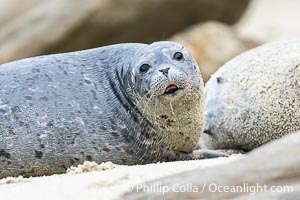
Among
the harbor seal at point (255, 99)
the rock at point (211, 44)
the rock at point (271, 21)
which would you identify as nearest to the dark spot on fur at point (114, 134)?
the harbor seal at point (255, 99)

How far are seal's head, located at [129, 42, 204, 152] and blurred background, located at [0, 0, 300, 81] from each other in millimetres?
4386

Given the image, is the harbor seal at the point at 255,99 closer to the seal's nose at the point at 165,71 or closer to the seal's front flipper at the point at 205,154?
the seal's front flipper at the point at 205,154

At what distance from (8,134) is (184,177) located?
187cm

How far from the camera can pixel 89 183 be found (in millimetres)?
3777

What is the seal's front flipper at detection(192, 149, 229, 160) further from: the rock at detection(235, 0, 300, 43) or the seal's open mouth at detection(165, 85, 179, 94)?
the rock at detection(235, 0, 300, 43)

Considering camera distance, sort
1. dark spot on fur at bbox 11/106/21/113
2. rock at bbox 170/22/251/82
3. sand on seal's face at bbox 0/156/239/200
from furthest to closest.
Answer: rock at bbox 170/22/251/82 < dark spot on fur at bbox 11/106/21/113 < sand on seal's face at bbox 0/156/239/200

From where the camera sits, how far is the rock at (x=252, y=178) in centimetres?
286

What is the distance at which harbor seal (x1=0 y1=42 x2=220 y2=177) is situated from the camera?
4.71 m

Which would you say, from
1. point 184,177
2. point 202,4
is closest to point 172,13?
point 202,4

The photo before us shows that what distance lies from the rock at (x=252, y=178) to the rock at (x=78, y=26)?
7.07 m

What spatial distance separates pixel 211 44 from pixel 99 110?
5161mm

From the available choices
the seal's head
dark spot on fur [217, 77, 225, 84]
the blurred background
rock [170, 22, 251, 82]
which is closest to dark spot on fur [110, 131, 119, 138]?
the seal's head

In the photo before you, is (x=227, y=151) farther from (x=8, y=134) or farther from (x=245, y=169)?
(x=245, y=169)

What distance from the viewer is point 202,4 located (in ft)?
36.9
